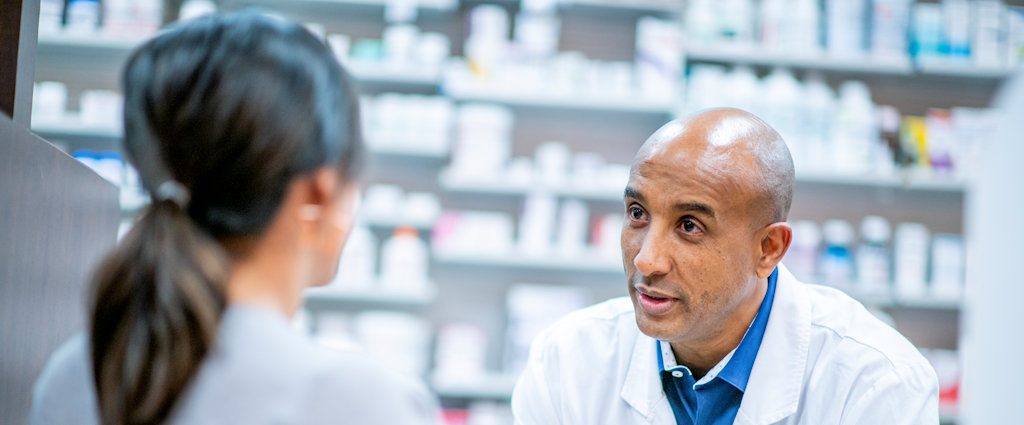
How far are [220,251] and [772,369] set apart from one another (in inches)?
41.8

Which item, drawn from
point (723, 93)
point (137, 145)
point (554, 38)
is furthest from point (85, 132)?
point (137, 145)

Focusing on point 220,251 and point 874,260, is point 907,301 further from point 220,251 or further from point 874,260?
point 220,251

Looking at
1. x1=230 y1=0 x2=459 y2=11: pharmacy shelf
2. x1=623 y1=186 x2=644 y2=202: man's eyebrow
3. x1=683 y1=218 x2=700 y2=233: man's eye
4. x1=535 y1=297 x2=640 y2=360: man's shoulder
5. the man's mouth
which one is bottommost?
x1=535 y1=297 x2=640 y2=360: man's shoulder

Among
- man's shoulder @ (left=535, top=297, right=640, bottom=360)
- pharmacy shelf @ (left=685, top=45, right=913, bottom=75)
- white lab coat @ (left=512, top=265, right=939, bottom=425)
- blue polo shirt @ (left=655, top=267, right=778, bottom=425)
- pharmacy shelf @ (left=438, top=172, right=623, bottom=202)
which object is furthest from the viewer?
pharmacy shelf @ (left=685, top=45, right=913, bottom=75)

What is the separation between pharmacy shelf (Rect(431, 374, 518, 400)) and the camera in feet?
11.9

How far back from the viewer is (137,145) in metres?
0.71

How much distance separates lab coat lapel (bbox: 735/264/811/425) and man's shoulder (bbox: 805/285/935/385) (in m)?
0.03

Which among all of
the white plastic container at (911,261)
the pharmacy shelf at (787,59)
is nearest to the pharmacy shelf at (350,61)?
the pharmacy shelf at (787,59)

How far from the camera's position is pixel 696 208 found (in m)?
1.52

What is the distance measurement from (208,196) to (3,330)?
0.36 m

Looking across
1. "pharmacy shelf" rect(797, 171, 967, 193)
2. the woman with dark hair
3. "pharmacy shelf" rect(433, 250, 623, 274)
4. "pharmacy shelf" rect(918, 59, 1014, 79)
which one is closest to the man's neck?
the woman with dark hair

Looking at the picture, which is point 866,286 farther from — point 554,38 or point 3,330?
point 3,330

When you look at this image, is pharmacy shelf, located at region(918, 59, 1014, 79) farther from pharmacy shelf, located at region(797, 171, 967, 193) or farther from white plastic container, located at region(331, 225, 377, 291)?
white plastic container, located at region(331, 225, 377, 291)

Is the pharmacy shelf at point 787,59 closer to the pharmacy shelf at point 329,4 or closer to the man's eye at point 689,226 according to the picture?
the pharmacy shelf at point 329,4
